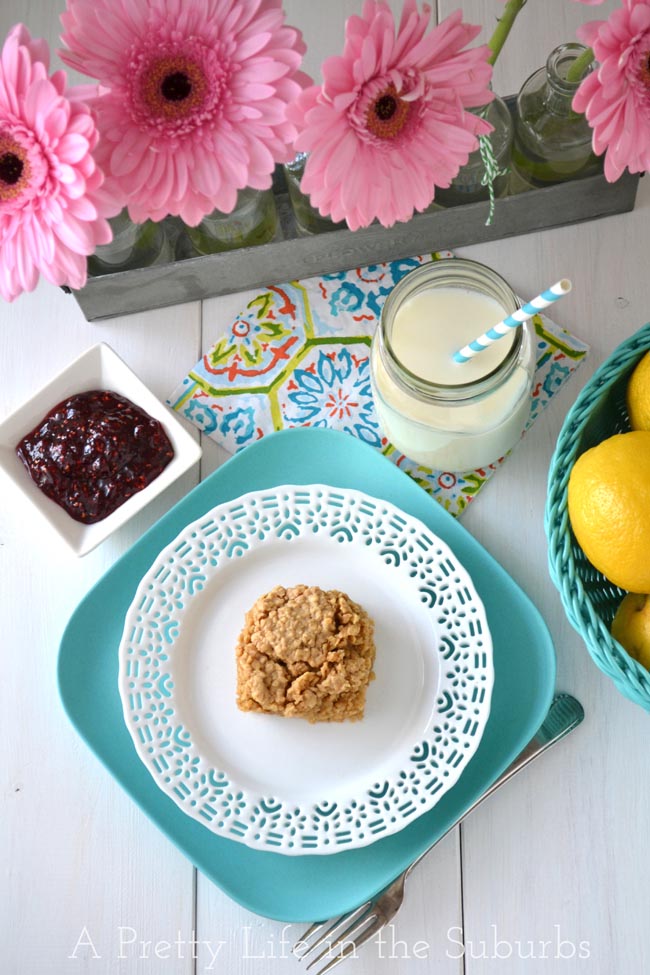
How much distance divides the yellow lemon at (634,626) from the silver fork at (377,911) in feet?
0.49

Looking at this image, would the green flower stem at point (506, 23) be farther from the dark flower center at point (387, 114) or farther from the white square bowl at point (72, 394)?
the white square bowl at point (72, 394)

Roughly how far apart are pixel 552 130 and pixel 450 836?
2.46 ft

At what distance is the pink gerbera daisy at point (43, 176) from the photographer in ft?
2.13

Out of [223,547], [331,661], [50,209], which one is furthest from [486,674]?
[50,209]

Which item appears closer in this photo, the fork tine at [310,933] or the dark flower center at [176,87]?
the dark flower center at [176,87]

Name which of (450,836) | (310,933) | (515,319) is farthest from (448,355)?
(310,933)

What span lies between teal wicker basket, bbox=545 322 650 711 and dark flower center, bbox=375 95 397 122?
1.06ft

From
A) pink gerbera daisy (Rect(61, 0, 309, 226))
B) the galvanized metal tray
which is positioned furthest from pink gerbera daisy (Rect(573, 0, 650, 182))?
the galvanized metal tray

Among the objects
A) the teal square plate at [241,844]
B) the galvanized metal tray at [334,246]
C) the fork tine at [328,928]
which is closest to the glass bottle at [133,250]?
the galvanized metal tray at [334,246]

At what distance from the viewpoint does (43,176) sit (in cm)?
67

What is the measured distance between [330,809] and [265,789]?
69 mm

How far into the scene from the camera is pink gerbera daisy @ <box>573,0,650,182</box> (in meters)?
0.65

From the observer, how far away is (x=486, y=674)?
3.00 ft

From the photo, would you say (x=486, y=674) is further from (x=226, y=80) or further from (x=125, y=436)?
(x=226, y=80)
